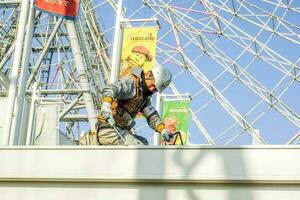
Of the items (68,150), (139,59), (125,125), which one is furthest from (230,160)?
(139,59)

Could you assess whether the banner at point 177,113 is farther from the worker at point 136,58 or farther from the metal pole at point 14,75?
the metal pole at point 14,75

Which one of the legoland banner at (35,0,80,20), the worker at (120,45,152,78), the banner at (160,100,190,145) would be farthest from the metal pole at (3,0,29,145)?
the banner at (160,100,190,145)

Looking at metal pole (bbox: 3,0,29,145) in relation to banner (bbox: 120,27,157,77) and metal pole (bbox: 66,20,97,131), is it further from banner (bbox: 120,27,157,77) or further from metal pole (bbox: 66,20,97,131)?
metal pole (bbox: 66,20,97,131)

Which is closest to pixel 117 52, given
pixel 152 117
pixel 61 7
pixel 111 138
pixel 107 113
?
pixel 61 7

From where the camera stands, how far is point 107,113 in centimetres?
491

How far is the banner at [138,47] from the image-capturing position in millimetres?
12281

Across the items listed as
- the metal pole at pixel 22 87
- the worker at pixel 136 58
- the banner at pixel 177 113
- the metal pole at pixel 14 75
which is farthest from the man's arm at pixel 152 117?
the banner at pixel 177 113

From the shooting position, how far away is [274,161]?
142 inches

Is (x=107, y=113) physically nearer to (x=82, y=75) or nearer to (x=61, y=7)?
(x=61, y=7)

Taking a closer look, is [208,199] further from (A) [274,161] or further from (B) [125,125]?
(B) [125,125]

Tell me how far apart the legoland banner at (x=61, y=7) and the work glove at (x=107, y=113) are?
502cm

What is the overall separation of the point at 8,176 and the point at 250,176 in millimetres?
1598

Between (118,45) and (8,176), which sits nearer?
(8,176)

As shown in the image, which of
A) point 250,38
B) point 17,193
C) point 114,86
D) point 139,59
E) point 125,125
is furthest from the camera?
point 250,38
